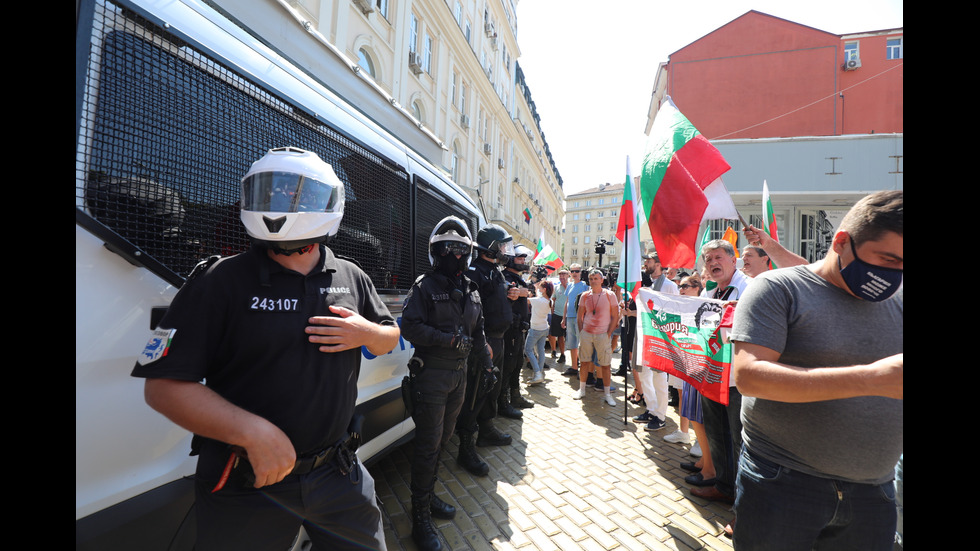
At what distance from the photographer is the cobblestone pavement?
9.00 ft

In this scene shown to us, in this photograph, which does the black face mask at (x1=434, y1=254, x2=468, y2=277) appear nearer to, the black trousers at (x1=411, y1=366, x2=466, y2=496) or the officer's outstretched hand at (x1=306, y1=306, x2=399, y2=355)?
the black trousers at (x1=411, y1=366, x2=466, y2=496)


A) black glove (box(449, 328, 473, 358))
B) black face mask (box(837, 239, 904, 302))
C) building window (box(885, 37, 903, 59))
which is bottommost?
black glove (box(449, 328, 473, 358))

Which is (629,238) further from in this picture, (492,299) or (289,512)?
(289,512)

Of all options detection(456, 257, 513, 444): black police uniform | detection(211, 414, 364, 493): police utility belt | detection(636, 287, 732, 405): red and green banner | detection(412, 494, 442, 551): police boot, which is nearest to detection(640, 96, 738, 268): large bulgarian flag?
detection(636, 287, 732, 405): red and green banner

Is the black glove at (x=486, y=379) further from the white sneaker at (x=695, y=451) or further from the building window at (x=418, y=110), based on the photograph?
the building window at (x=418, y=110)

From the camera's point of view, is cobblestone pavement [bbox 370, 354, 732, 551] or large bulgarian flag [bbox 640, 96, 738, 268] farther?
large bulgarian flag [bbox 640, 96, 738, 268]

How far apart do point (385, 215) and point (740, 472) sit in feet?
8.21

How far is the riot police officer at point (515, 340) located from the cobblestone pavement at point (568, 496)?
1.36ft

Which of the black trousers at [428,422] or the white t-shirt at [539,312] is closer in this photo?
the black trousers at [428,422]

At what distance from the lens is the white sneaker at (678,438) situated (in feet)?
14.7

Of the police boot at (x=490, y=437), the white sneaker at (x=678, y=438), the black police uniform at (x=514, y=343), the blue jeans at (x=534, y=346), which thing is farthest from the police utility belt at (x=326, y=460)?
the blue jeans at (x=534, y=346)

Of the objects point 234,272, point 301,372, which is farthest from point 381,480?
point 234,272

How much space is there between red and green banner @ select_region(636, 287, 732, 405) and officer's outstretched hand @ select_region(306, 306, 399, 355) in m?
2.69

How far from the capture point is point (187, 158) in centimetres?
145
